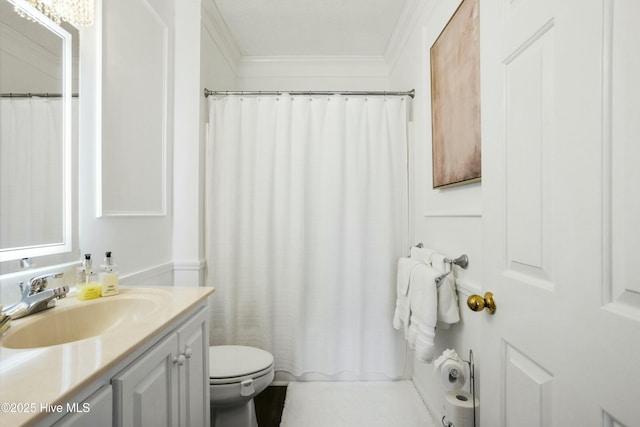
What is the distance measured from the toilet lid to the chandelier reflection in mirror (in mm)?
1502

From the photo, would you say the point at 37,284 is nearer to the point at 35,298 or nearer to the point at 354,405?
the point at 35,298

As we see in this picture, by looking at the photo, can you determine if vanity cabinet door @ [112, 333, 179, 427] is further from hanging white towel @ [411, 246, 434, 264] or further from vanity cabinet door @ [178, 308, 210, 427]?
hanging white towel @ [411, 246, 434, 264]

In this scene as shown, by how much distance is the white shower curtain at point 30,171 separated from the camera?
0.94m

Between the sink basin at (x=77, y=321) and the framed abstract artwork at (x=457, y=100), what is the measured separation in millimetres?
1317

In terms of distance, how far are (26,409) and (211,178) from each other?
65.3 inches

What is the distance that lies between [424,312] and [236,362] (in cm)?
92

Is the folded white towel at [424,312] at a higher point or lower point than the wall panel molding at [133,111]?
lower

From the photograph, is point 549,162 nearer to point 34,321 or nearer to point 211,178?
point 34,321

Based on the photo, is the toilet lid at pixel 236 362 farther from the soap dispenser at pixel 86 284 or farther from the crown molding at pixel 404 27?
the crown molding at pixel 404 27

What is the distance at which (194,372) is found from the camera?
3.50ft

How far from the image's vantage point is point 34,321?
860 millimetres

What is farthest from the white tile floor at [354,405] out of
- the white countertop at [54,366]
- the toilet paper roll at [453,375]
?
the white countertop at [54,366]

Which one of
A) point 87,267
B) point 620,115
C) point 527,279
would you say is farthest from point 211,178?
point 620,115

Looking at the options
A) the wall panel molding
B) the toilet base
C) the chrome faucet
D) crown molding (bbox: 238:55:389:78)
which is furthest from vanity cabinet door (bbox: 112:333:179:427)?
crown molding (bbox: 238:55:389:78)
